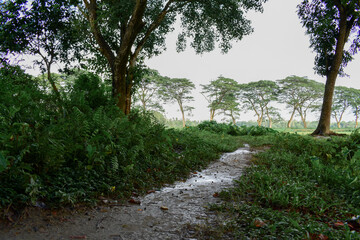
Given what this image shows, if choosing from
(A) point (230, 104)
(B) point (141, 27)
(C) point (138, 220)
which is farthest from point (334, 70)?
(A) point (230, 104)

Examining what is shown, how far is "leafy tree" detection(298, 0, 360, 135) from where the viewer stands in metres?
12.2

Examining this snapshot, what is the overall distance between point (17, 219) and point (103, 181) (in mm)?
1231

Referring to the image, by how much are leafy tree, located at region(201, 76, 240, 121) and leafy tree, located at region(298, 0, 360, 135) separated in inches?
941

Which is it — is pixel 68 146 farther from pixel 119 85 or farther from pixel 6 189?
pixel 119 85

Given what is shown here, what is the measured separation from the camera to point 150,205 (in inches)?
121

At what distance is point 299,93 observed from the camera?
39.1m

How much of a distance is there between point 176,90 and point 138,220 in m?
36.4

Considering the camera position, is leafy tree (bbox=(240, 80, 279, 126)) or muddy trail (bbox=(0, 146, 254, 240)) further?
leafy tree (bbox=(240, 80, 279, 126))

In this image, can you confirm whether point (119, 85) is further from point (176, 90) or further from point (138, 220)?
point (176, 90)

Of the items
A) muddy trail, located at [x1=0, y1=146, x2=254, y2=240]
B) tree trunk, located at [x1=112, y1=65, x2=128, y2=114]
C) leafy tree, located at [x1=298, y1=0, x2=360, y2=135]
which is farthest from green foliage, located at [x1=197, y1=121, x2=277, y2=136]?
muddy trail, located at [x1=0, y1=146, x2=254, y2=240]

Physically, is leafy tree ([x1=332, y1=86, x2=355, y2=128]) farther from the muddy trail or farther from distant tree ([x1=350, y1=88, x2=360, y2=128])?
the muddy trail

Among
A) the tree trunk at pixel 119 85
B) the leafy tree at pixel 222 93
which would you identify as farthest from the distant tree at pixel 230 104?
the tree trunk at pixel 119 85

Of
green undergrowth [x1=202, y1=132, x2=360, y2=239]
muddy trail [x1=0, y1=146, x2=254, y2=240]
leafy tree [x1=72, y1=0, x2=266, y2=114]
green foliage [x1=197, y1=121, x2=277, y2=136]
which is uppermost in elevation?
leafy tree [x1=72, y1=0, x2=266, y2=114]

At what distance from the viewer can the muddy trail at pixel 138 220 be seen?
214cm
